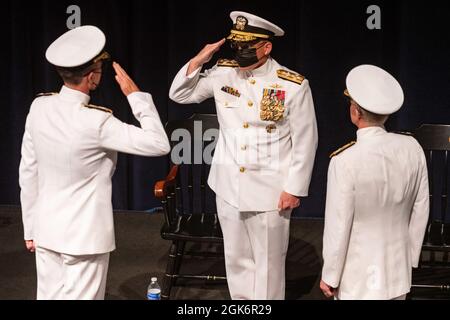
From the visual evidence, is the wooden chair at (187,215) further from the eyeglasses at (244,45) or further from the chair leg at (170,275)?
the eyeglasses at (244,45)

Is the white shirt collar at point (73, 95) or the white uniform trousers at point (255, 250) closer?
the white shirt collar at point (73, 95)

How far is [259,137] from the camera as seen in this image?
10.8ft

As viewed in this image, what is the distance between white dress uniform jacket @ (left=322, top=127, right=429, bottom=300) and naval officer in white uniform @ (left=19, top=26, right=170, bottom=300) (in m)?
0.69

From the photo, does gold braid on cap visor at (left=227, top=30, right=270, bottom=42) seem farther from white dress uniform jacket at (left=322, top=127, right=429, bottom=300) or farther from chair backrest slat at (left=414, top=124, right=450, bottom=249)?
chair backrest slat at (left=414, top=124, right=450, bottom=249)

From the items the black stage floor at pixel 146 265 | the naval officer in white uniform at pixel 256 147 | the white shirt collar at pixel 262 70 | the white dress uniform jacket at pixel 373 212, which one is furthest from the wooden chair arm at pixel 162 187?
the white dress uniform jacket at pixel 373 212

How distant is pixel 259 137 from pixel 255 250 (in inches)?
20.4

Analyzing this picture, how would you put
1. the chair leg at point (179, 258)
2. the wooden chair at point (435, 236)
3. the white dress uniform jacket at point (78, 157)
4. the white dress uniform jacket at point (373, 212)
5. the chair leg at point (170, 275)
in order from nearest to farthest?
the white dress uniform jacket at point (373, 212) → the white dress uniform jacket at point (78, 157) → the wooden chair at point (435, 236) → the chair leg at point (170, 275) → the chair leg at point (179, 258)

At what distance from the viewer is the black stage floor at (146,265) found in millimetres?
3926

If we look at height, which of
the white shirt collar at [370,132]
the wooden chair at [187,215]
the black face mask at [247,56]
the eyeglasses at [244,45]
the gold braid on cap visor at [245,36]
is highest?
the gold braid on cap visor at [245,36]

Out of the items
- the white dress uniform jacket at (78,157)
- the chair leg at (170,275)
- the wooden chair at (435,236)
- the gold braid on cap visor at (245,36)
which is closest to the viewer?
the white dress uniform jacket at (78,157)

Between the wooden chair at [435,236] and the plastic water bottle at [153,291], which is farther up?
the wooden chair at [435,236]

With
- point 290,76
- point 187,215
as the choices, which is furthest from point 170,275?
point 290,76

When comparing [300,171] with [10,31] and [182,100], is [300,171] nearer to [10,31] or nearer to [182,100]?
[182,100]

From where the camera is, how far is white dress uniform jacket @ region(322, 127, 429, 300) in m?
2.63
